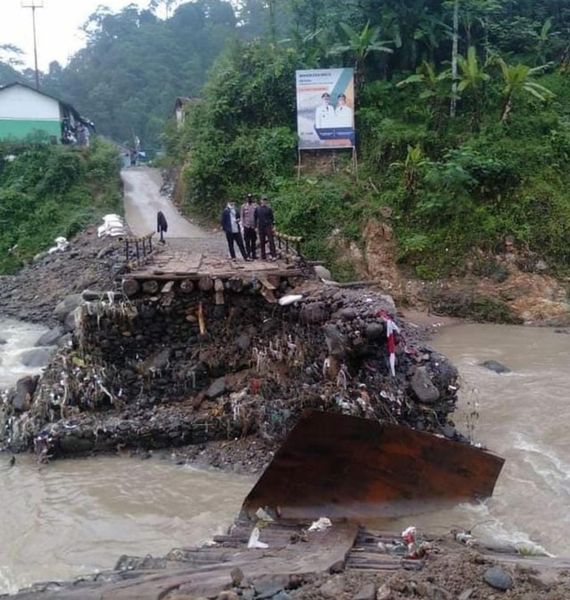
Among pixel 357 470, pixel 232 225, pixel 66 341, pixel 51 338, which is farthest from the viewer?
pixel 51 338

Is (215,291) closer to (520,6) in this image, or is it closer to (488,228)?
(488,228)

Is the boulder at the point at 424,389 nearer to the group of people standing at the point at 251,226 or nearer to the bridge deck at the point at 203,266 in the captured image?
the bridge deck at the point at 203,266

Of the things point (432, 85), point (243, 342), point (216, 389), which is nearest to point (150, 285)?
point (243, 342)

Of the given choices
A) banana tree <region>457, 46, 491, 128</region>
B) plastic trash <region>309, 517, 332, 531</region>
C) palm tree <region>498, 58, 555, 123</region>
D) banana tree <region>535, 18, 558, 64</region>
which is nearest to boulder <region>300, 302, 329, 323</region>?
plastic trash <region>309, 517, 332, 531</region>

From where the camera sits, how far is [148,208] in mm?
30312

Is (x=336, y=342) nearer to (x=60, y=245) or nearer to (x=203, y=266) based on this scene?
(x=203, y=266)

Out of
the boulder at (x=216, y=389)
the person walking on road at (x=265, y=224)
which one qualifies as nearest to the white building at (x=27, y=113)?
the person walking on road at (x=265, y=224)

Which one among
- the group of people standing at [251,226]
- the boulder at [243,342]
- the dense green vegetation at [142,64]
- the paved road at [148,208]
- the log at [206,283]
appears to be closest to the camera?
the log at [206,283]

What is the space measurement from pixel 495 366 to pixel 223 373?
23.8 feet

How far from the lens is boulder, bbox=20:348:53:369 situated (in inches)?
654

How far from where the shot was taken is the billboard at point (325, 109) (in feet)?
82.8

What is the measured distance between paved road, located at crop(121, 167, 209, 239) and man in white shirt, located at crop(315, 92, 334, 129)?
6290 millimetres

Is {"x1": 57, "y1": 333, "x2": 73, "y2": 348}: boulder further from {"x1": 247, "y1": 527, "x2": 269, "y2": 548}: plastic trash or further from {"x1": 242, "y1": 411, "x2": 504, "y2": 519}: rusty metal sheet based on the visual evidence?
{"x1": 247, "y1": 527, "x2": 269, "y2": 548}: plastic trash

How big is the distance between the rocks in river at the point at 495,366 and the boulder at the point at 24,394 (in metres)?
10.3
